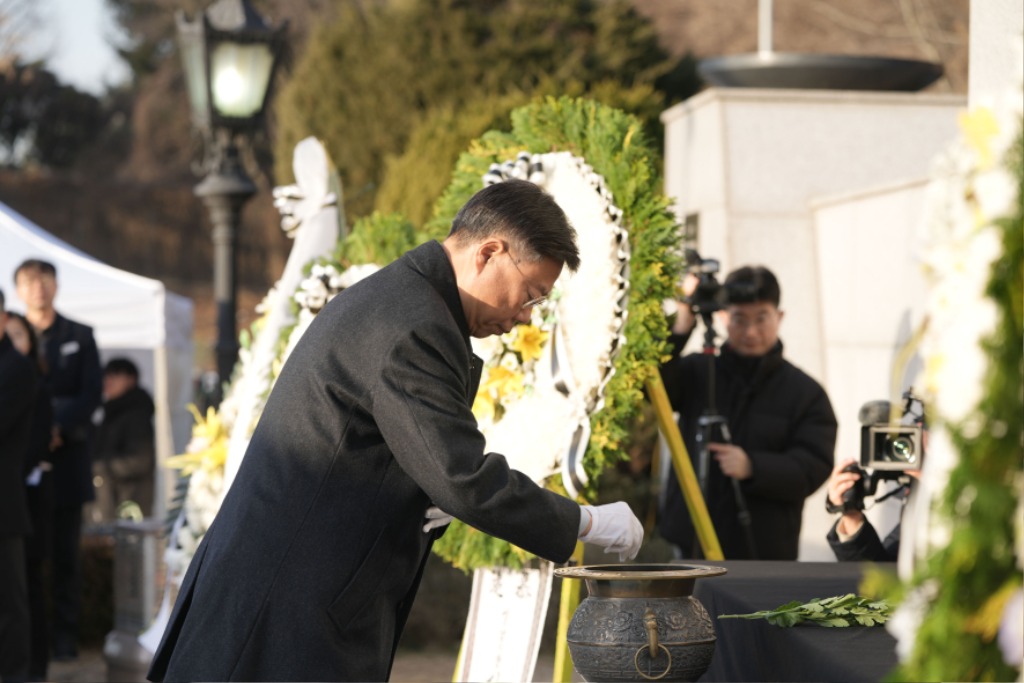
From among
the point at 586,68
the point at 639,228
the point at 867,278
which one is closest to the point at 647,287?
the point at 639,228

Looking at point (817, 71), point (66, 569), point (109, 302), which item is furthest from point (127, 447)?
point (817, 71)

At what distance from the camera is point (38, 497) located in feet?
23.0

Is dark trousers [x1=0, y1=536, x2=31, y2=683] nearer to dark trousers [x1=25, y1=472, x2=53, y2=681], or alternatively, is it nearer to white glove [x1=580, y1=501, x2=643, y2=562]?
dark trousers [x1=25, y1=472, x2=53, y2=681]

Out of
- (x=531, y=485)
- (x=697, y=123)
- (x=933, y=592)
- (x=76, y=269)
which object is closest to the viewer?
(x=933, y=592)

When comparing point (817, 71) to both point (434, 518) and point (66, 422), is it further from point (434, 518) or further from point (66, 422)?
point (434, 518)

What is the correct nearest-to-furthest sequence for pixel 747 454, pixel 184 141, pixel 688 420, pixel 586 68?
pixel 747 454 → pixel 688 420 → pixel 586 68 → pixel 184 141

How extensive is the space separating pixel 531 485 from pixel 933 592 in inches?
50.9

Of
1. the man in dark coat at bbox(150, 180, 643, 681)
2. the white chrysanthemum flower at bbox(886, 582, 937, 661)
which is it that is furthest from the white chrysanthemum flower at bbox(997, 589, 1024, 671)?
the man in dark coat at bbox(150, 180, 643, 681)

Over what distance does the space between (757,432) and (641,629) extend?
2.61m

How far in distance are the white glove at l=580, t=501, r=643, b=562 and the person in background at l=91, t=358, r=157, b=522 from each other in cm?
719

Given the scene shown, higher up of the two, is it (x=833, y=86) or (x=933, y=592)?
(x=833, y=86)

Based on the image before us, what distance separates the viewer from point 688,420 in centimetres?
545

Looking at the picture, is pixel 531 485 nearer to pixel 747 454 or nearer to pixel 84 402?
pixel 747 454

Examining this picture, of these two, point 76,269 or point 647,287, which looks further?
point 76,269
